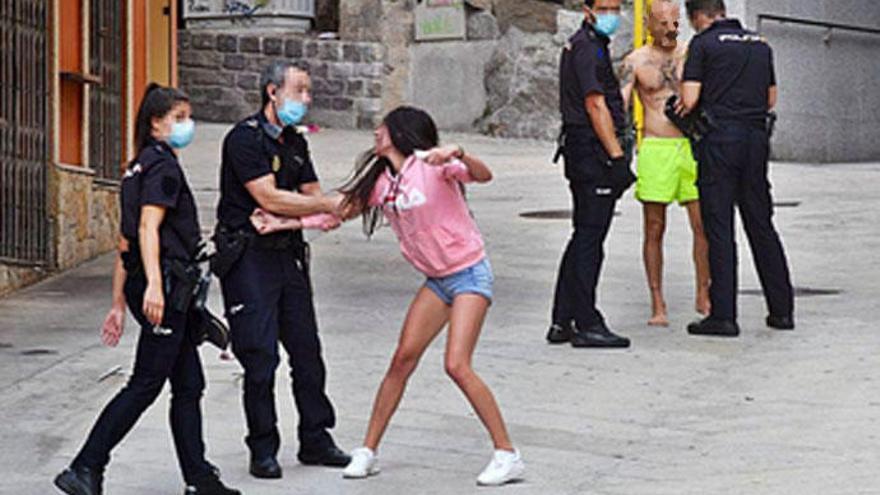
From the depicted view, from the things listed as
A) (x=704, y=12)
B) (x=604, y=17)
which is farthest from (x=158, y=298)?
(x=704, y=12)

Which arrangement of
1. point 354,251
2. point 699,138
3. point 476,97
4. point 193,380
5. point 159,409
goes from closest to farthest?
point 193,380 → point 159,409 → point 699,138 → point 354,251 → point 476,97

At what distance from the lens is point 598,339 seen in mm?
10781

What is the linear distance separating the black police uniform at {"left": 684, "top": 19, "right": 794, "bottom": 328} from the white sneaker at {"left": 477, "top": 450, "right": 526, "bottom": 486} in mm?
3515

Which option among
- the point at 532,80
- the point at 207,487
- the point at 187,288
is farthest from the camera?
the point at 532,80

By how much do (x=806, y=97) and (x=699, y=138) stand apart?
13182 mm

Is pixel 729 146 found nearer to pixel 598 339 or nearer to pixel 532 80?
pixel 598 339

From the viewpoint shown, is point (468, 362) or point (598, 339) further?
point (598, 339)

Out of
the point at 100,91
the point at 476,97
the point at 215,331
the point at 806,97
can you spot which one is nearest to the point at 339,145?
the point at 476,97

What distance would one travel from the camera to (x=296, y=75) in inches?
319

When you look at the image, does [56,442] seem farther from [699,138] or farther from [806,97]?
[806,97]

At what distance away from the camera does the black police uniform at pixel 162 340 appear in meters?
7.57

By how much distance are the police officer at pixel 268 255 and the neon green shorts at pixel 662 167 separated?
3.70 meters

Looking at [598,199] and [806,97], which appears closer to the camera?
[598,199]

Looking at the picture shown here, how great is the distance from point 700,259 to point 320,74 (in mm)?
14325
